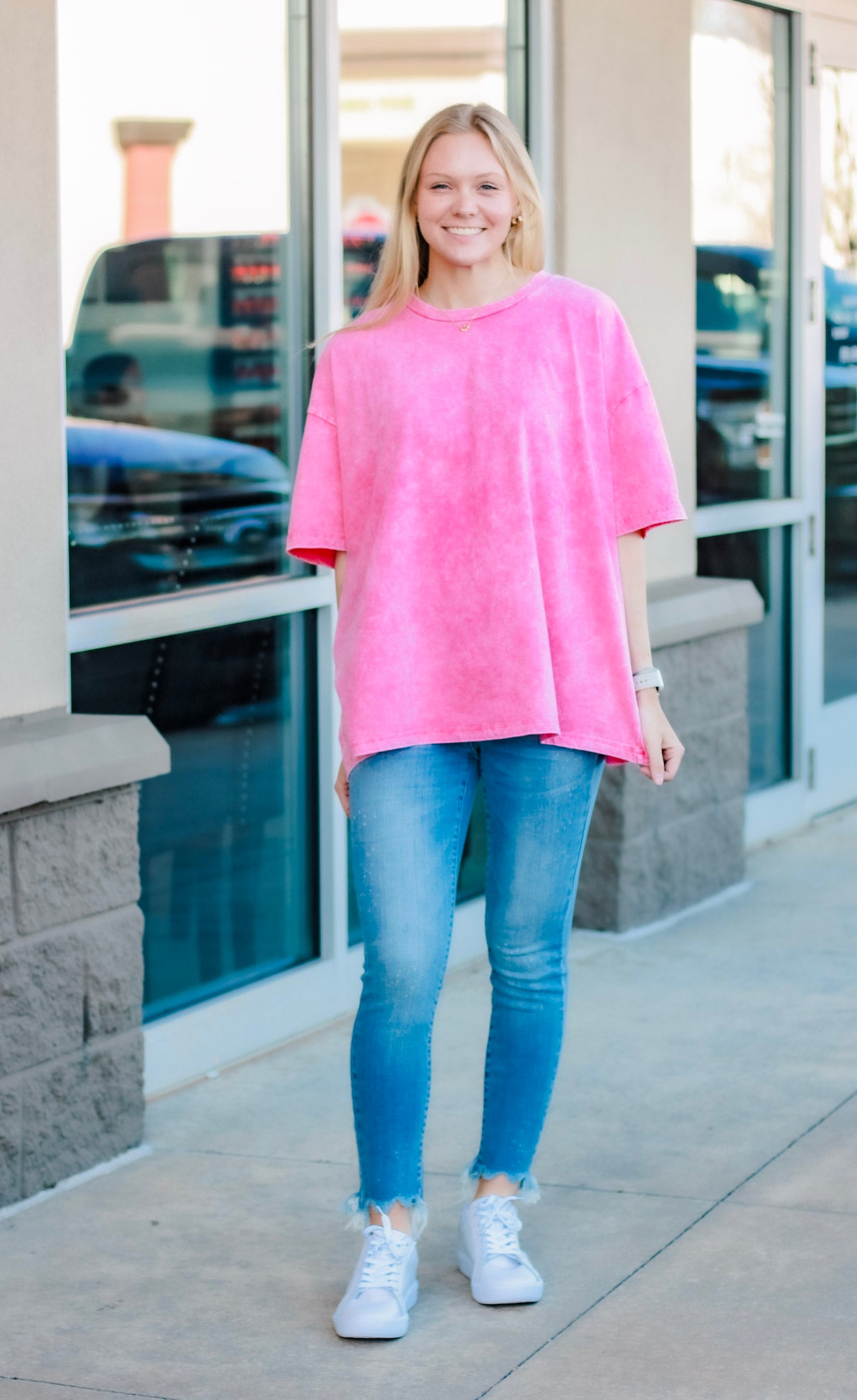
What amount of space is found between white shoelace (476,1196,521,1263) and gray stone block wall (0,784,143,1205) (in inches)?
34.6

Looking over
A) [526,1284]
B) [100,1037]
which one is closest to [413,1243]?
[526,1284]

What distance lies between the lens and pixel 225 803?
4.61 m

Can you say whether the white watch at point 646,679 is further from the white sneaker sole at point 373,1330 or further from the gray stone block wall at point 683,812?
the gray stone block wall at point 683,812

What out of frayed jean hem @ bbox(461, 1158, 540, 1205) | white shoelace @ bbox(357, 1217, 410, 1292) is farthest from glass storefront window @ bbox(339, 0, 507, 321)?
white shoelace @ bbox(357, 1217, 410, 1292)

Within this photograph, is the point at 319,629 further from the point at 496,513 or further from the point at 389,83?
the point at 496,513

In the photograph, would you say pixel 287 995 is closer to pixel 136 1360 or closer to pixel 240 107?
pixel 136 1360

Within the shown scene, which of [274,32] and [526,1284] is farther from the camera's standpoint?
[274,32]

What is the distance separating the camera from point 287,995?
15.2ft

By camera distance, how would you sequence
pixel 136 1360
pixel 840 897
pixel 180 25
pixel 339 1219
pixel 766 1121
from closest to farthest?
pixel 136 1360 → pixel 339 1219 → pixel 766 1121 → pixel 180 25 → pixel 840 897

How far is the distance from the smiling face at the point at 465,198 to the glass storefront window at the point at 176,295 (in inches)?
48.5

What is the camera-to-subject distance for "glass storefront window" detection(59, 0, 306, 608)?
4062mm

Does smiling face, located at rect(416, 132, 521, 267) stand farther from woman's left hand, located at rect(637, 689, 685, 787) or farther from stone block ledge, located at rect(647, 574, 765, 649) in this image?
stone block ledge, located at rect(647, 574, 765, 649)

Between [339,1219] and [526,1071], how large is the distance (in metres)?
0.60

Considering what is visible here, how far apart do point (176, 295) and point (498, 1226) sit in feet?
7.09
